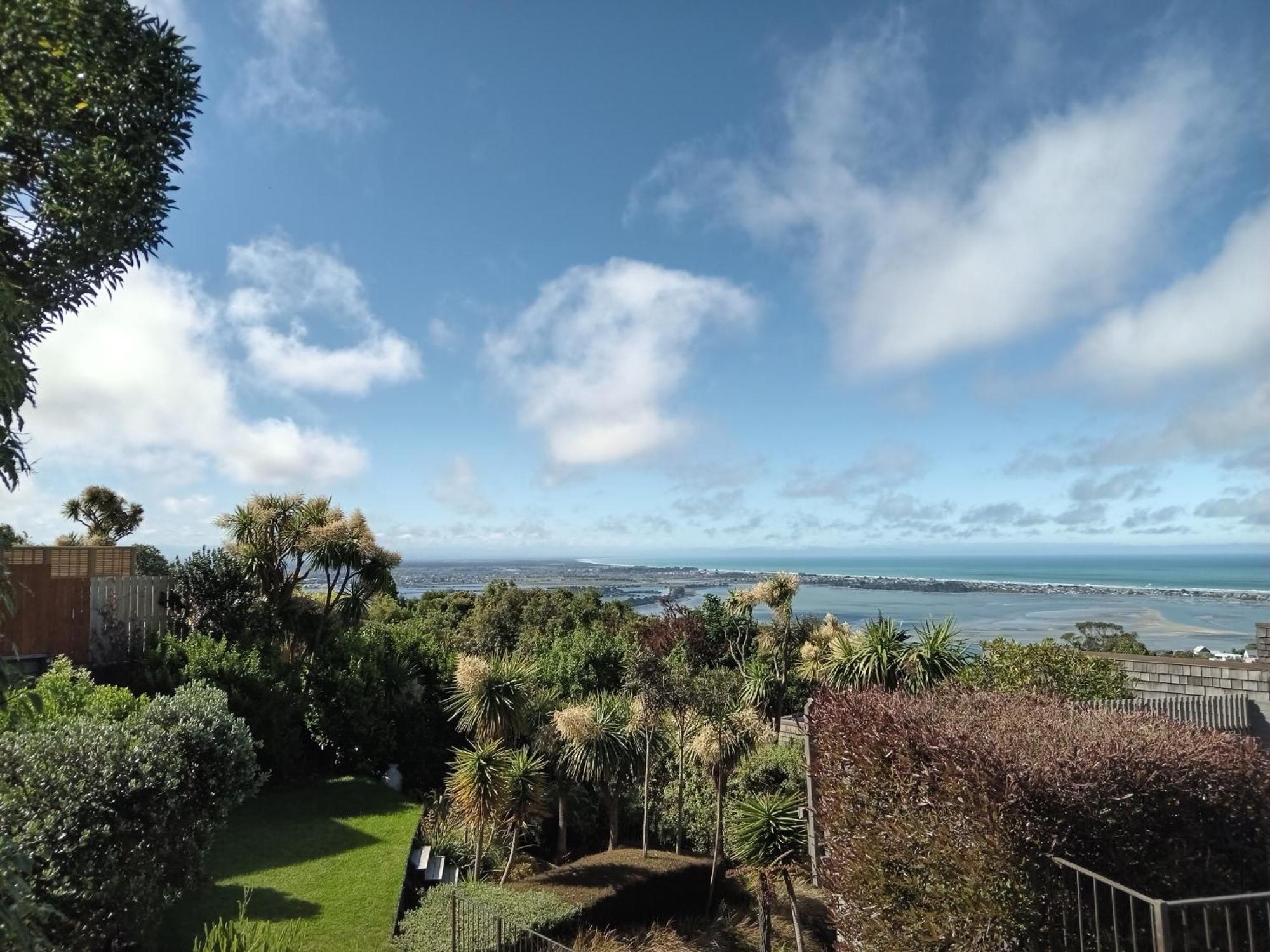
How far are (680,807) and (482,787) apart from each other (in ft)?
13.5

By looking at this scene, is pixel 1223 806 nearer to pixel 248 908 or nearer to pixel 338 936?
pixel 338 936

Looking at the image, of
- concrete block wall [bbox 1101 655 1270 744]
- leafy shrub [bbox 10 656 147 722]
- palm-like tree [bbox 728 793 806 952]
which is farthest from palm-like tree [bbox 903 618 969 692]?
leafy shrub [bbox 10 656 147 722]

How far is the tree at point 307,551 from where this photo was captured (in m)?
14.4

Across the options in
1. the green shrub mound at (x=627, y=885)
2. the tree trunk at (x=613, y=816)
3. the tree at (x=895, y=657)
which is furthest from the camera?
the tree trunk at (x=613, y=816)

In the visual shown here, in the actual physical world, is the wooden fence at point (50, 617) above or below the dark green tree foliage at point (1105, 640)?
above

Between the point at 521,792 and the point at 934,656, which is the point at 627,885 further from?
the point at 934,656

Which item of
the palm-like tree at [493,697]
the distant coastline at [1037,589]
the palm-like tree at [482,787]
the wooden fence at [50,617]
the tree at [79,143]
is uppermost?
the tree at [79,143]

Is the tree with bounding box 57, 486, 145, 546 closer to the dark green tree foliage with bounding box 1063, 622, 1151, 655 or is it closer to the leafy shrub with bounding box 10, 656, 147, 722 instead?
the leafy shrub with bounding box 10, 656, 147, 722

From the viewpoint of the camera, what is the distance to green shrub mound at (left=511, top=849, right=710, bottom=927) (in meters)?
9.12

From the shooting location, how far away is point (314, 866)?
378 inches

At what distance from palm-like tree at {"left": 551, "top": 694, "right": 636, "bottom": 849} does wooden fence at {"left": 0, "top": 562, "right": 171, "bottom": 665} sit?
25.9ft

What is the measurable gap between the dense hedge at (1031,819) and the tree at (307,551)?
11.8 metres

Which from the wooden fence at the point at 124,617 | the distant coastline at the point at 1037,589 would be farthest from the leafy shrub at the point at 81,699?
the distant coastline at the point at 1037,589

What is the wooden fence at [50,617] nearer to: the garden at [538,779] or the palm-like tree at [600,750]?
the garden at [538,779]
